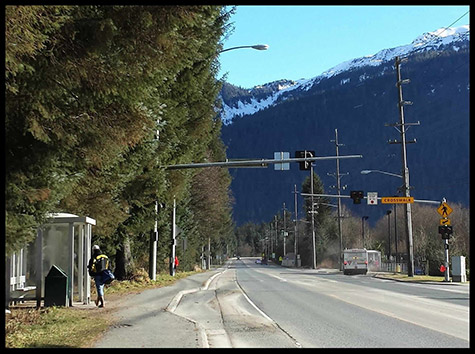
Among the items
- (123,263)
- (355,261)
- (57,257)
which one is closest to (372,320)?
(57,257)

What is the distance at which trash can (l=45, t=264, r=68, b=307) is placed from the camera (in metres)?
16.3

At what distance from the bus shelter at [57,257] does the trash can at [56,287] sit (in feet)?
1.21

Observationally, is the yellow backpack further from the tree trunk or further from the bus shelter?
the tree trunk

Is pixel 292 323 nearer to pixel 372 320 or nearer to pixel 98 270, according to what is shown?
pixel 372 320

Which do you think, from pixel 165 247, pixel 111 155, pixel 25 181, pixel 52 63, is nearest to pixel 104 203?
pixel 111 155

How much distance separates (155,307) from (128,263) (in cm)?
1356

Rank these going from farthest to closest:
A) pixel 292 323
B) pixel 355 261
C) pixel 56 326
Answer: pixel 355 261 → pixel 292 323 → pixel 56 326

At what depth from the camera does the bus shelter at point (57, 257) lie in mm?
16859

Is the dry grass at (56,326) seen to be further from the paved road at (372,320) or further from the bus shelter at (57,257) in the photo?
the paved road at (372,320)

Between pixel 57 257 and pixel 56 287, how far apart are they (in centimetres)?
179

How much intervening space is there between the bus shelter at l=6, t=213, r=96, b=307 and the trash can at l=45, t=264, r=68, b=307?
0.37m

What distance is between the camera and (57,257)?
17953 millimetres

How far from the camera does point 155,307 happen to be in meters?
18.5

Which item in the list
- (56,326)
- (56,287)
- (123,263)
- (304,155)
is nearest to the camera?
(56,326)
